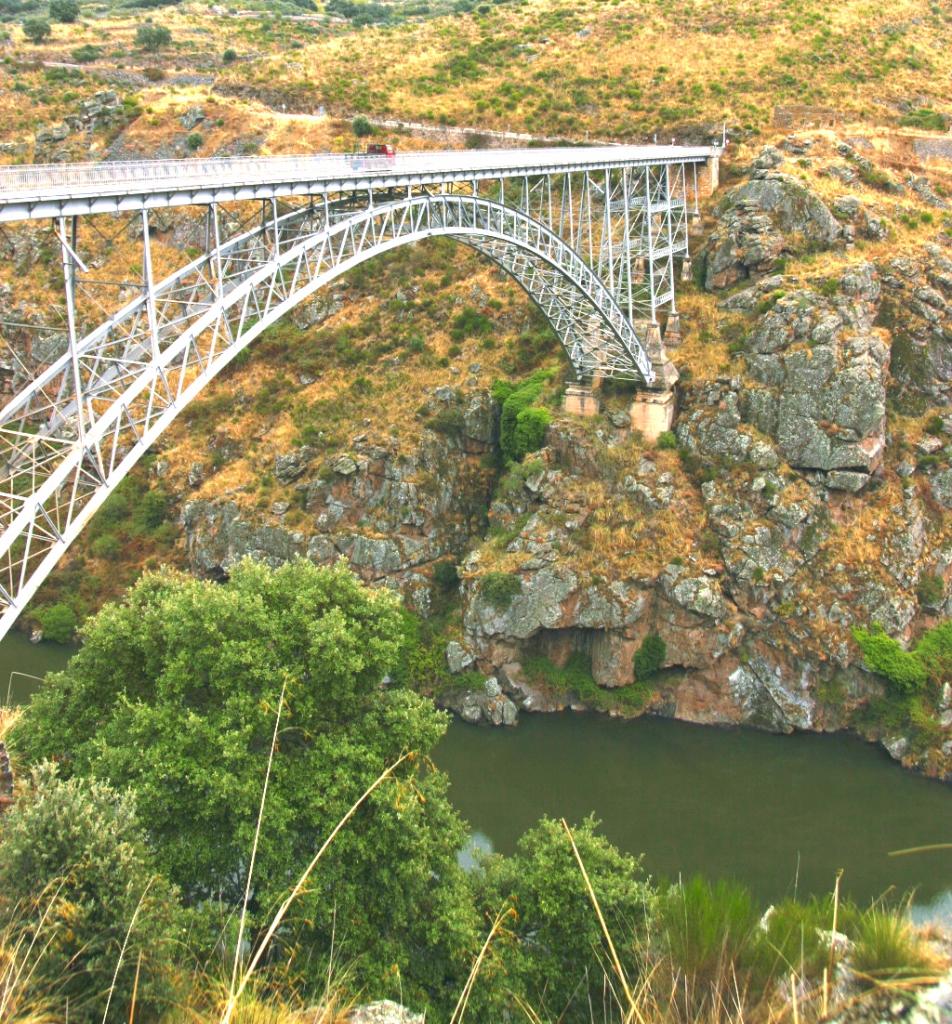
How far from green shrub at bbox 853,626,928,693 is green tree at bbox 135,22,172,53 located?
61.2m

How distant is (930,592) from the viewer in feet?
94.0

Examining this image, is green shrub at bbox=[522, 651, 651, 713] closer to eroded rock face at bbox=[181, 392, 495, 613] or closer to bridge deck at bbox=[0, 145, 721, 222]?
eroded rock face at bbox=[181, 392, 495, 613]

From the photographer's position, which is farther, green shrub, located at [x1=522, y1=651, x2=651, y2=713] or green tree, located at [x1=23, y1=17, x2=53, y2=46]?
green tree, located at [x1=23, y1=17, x2=53, y2=46]

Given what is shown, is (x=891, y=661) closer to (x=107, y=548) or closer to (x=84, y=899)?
(x=84, y=899)

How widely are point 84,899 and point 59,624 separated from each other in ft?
88.5

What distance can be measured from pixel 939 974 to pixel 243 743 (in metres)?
10.1

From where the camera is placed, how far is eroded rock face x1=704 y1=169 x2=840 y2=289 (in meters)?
34.4

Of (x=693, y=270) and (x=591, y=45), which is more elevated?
(x=591, y=45)

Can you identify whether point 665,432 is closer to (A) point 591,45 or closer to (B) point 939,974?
(B) point 939,974

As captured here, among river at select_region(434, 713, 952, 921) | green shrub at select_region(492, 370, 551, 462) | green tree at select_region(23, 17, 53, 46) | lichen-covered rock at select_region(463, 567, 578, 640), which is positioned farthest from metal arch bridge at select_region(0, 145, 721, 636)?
green tree at select_region(23, 17, 53, 46)

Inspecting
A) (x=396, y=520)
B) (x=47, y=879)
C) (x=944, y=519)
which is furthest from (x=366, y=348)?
(x=47, y=879)

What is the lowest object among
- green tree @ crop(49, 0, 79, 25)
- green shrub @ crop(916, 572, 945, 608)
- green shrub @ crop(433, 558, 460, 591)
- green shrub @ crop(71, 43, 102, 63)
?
green shrub @ crop(433, 558, 460, 591)

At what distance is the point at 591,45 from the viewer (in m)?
55.2

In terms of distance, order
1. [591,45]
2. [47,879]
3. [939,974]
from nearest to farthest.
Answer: [939,974]
[47,879]
[591,45]
